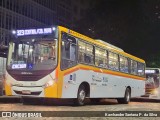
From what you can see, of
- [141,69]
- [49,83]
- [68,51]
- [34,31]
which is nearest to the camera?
[49,83]

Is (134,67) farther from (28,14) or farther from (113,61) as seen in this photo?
(28,14)

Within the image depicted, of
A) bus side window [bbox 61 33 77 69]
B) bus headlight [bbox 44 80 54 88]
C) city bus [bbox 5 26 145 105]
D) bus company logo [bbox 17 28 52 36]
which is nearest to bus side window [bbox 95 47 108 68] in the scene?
city bus [bbox 5 26 145 105]

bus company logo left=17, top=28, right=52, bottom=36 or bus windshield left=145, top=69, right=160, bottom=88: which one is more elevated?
bus company logo left=17, top=28, right=52, bottom=36

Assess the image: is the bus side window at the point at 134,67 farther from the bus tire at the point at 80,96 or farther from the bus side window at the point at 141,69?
the bus tire at the point at 80,96

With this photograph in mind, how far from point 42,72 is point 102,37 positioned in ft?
91.2

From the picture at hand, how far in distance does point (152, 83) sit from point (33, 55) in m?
16.0

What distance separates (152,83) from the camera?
30.4 metres

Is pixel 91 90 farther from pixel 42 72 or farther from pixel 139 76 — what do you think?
pixel 139 76

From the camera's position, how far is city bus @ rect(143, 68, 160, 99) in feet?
95.5

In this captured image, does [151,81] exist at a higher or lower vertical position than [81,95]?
higher

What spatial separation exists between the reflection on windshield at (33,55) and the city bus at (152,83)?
1454 cm

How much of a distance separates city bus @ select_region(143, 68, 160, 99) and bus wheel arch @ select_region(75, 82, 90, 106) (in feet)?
38.4

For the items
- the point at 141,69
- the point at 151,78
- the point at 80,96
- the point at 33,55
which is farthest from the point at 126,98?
the point at 33,55

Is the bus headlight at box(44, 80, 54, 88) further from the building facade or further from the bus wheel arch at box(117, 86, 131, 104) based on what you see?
the building facade
